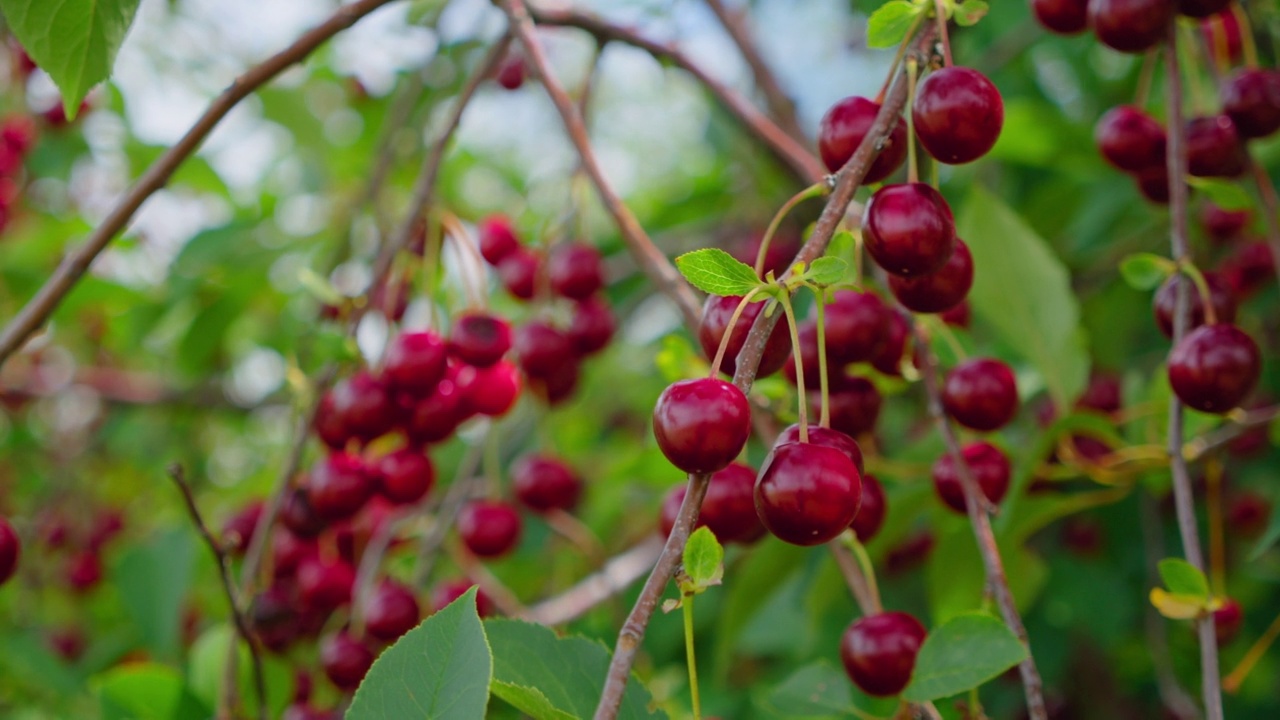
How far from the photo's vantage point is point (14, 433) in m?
2.84

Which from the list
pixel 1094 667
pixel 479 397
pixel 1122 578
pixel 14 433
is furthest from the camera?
pixel 14 433

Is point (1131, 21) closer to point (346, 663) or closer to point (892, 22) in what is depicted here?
point (892, 22)

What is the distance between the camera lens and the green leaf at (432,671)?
0.68 metres

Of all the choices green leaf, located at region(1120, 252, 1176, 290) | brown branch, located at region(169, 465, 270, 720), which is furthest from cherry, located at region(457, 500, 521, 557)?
green leaf, located at region(1120, 252, 1176, 290)

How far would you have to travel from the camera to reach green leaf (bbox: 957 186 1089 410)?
4.48 ft

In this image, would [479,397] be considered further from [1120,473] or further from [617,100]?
[617,100]

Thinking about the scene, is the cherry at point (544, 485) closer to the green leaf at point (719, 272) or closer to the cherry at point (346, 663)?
the cherry at point (346, 663)

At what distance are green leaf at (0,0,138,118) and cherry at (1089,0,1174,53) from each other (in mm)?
951

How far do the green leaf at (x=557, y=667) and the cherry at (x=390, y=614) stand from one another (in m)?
0.47

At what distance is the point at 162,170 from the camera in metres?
0.99

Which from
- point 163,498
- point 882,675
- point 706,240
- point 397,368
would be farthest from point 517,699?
point 163,498

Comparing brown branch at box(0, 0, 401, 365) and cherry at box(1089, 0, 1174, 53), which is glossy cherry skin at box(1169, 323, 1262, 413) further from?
brown branch at box(0, 0, 401, 365)

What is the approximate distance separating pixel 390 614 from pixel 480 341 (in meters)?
0.37

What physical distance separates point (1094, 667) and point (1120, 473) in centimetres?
122
